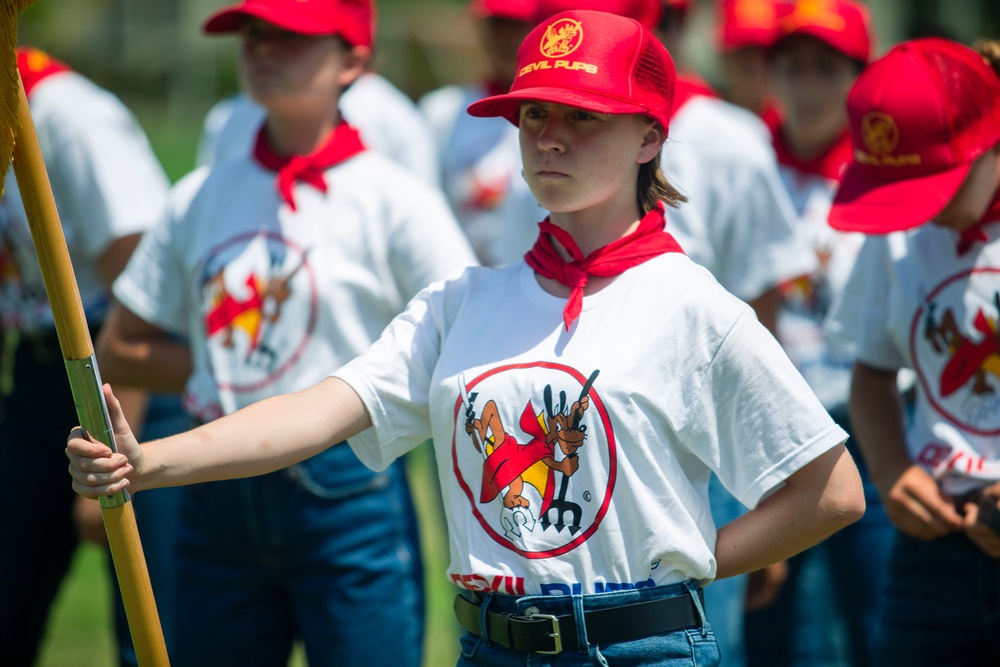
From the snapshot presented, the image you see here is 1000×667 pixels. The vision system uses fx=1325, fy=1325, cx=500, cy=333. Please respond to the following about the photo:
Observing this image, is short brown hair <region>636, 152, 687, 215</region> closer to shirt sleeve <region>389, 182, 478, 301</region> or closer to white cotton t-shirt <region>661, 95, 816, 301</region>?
shirt sleeve <region>389, 182, 478, 301</region>

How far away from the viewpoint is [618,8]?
4148 millimetres

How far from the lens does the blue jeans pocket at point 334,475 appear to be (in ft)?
11.7

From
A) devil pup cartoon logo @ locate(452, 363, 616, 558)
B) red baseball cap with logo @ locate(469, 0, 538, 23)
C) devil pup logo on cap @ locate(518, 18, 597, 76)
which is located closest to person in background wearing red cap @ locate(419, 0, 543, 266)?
red baseball cap with logo @ locate(469, 0, 538, 23)

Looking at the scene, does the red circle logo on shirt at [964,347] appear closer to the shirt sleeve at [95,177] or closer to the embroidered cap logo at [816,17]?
the embroidered cap logo at [816,17]

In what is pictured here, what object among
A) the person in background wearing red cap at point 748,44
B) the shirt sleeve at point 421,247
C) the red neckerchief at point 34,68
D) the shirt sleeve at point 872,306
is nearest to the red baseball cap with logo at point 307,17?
the shirt sleeve at point 421,247

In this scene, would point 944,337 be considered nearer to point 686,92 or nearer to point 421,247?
point 421,247

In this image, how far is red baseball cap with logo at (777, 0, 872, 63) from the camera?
15.8 ft

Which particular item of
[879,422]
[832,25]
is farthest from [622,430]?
[832,25]

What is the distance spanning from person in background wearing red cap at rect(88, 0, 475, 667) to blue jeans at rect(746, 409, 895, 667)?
1503 millimetres

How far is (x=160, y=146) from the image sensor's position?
2338 cm

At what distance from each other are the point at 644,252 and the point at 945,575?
133 cm

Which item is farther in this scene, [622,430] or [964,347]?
[964,347]

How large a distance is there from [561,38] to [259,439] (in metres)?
0.99

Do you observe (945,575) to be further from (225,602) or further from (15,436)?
(15,436)
